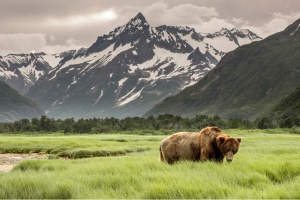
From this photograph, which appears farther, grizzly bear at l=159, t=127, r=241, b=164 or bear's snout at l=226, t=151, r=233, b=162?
grizzly bear at l=159, t=127, r=241, b=164

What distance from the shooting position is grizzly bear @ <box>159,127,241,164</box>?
1587cm

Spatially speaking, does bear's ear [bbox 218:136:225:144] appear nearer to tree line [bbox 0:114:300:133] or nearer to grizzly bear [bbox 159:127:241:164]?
grizzly bear [bbox 159:127:241:164]

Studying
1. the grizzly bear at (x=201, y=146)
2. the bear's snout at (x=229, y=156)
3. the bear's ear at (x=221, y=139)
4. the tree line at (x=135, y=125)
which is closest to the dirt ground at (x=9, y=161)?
the grizzly bear at (x=201, y=146)

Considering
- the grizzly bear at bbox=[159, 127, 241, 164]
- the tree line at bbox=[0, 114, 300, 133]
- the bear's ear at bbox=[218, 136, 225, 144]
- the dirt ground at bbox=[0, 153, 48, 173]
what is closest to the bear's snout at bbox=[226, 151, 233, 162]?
the grizzly bear at bbox=[159, 127, 241, 164]

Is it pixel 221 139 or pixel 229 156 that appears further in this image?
pixel 221 139

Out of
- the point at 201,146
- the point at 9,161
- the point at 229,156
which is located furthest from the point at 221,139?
the point at 9,161

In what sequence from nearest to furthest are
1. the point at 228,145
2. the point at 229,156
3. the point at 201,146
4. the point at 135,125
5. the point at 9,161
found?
the point at 229,156 < the point at 228,145 < the point at 201,146 < the point at 9,161 < the point at 135,125

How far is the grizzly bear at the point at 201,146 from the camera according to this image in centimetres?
1587

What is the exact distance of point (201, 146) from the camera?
17.1m

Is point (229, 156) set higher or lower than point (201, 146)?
lower

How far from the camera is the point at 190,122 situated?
534ft

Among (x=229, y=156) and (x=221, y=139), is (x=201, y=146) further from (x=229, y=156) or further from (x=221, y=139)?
(x=229, y=156)

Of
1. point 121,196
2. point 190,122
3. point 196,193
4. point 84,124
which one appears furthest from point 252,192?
point 190,122

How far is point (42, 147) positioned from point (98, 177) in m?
43.3
